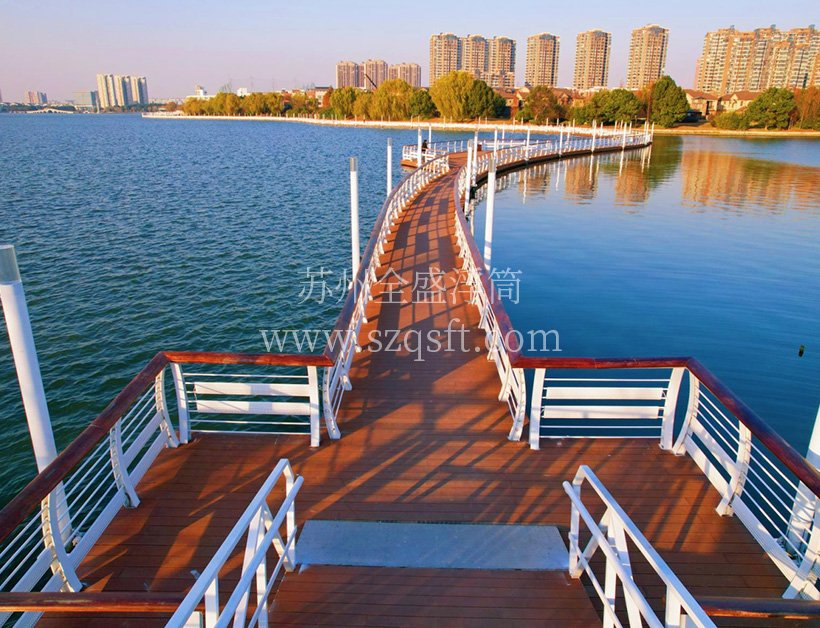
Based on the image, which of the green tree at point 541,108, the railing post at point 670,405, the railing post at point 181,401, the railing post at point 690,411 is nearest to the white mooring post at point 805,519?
the railing post at point 690,411

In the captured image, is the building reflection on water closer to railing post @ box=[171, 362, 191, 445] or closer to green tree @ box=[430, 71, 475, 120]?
railing post @ box=[171, 362, 191, 445]

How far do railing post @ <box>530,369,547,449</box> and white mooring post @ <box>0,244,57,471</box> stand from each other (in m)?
4.00

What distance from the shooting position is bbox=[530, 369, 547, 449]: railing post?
527 cm

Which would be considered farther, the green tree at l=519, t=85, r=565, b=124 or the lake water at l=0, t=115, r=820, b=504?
the green tree at l=519, t=85, r=565, b=124

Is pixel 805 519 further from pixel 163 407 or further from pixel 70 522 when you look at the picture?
pixel 163 407

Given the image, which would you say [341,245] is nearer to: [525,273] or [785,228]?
[525,273]

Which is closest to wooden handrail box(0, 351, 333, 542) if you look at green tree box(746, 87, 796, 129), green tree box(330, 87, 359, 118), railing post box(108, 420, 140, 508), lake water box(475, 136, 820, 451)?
railing post box(108, 420, 140, 508)

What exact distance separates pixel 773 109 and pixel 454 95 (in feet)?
179

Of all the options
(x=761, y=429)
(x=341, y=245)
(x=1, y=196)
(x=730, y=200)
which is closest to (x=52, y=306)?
(x=341, y=245)

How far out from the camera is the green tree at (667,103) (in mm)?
93375

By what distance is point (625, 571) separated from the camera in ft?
9.05

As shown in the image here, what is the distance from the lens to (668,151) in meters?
58.1

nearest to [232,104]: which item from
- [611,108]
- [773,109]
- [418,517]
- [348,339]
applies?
[611,108]

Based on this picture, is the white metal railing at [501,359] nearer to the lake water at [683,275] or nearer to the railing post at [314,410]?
the railing post at [314,410]
